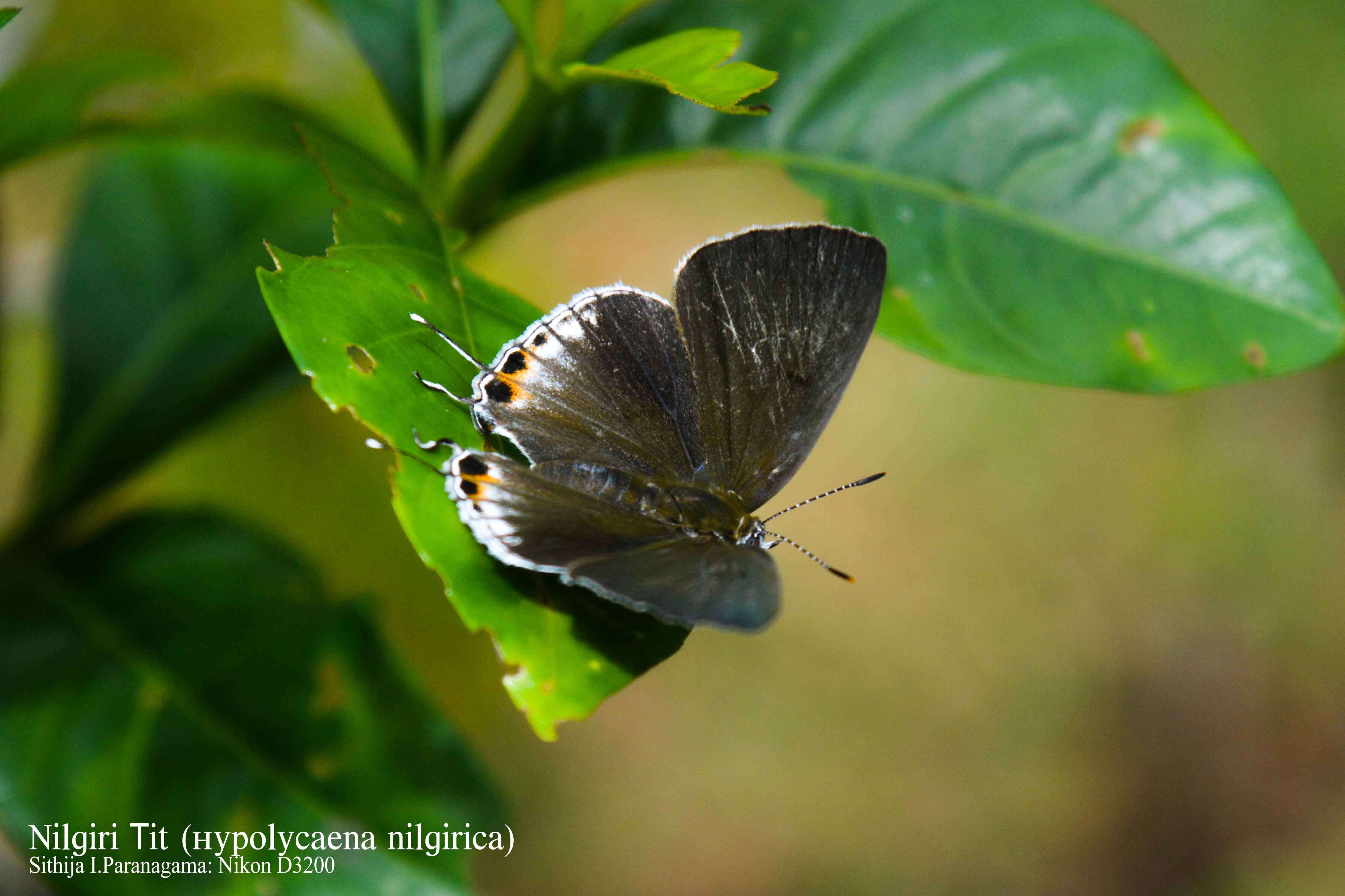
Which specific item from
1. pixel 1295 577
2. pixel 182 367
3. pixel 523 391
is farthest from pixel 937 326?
pixel 1295 577

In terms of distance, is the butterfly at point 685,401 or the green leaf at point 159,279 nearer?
the butterfly at point 685,401

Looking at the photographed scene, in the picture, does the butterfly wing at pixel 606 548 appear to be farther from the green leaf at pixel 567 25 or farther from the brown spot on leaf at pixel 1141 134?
the brown spot on leaf at pixel 1141 134

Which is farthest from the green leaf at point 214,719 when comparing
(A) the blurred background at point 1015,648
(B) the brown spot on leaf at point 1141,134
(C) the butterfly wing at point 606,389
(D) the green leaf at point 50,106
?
(A) the blurred background at point 1015,648

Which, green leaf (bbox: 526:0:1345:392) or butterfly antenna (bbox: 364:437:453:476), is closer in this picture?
butterfly antenna (bbox: 364:437:453:476)

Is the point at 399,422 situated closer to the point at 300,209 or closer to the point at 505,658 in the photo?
the point at 505,658

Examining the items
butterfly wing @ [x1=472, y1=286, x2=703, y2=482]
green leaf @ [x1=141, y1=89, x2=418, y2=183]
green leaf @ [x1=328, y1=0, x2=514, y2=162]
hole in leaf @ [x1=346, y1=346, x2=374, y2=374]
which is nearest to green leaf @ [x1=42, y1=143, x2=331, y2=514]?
green leaf @ [x1=141, y1=89, x2=418, y2=183]

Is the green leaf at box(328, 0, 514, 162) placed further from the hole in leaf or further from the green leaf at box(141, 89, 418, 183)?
the hole in leaf

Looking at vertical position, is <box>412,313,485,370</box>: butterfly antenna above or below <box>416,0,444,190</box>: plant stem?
below
